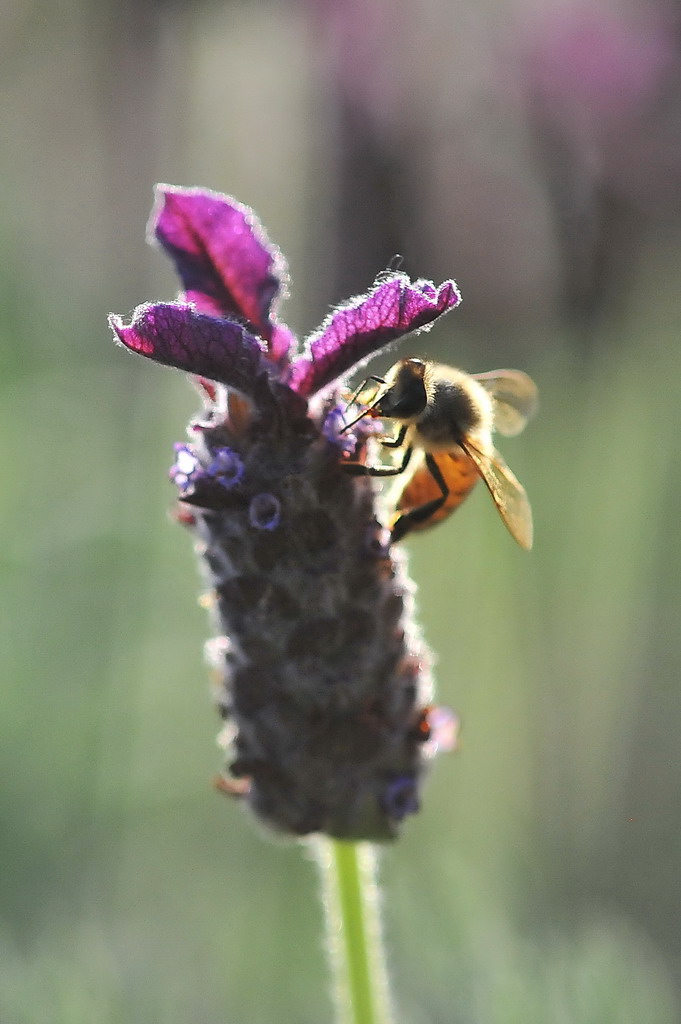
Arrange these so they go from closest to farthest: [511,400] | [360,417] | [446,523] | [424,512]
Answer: [360,417]
[424,512]
[511,400]
[446,523]

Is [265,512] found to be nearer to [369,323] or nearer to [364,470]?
[364,470]

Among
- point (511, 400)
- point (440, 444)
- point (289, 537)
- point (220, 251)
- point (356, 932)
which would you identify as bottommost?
point (356, 932)

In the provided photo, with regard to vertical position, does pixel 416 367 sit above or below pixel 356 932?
above

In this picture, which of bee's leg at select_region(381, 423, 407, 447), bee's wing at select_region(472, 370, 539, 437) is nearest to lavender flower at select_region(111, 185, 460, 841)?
bee's leg at select_region(381, 423, 407, 447)

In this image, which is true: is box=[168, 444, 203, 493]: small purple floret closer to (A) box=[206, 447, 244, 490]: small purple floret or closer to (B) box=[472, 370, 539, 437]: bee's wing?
(A) box=[206, 447, 244, 490]: small purple floret

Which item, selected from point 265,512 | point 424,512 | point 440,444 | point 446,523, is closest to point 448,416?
point 440,444

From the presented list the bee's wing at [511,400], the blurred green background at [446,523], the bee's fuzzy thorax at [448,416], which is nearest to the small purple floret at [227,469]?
the bee's fuzzy thorax at [448,416]

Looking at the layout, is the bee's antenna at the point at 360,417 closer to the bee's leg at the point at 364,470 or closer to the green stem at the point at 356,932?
the bee's leg at the point at 364,470

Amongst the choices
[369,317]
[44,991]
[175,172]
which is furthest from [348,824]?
[175,172]
